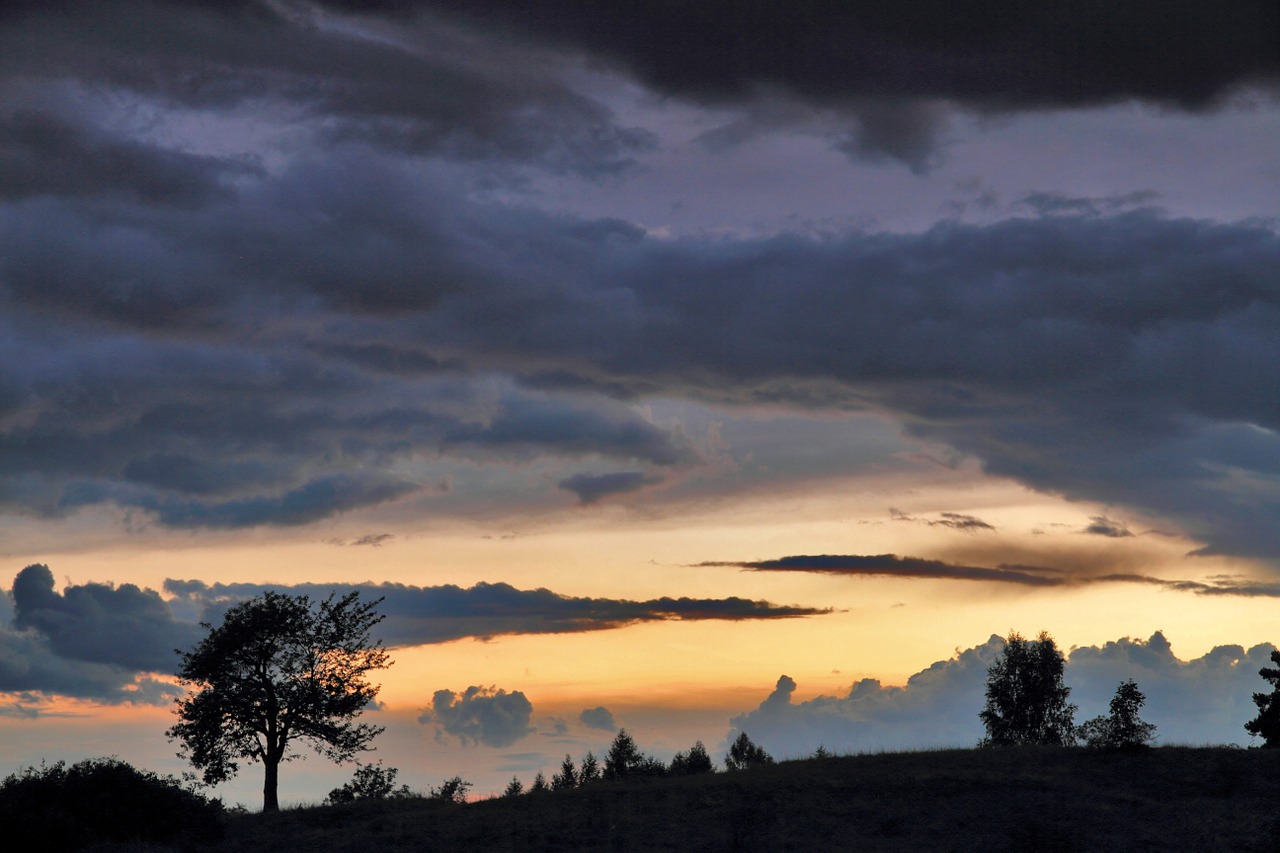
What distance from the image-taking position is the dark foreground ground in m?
48.8

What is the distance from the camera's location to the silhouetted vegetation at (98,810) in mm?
49062

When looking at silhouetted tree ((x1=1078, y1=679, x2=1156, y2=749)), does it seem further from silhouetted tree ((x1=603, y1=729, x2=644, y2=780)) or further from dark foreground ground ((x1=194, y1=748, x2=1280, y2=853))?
silhouetted tree ((x1=603, y1=729, x2=644, y2=780))

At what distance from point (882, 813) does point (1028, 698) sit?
55.0 meters

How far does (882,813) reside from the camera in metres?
53.3

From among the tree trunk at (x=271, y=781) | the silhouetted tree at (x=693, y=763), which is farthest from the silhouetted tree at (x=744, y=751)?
the tree trunk at (x=271, y=781)

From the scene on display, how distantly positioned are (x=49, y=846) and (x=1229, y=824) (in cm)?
4934

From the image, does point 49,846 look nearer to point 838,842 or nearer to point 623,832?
point 623,832

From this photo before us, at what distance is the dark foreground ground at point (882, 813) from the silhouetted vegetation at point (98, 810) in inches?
94.7

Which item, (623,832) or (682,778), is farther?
(682,778)

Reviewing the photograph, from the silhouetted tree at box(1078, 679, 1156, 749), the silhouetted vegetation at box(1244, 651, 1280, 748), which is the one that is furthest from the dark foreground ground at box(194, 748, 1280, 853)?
the silhouetted vegetation at box(1244, 651, 1280, 748)

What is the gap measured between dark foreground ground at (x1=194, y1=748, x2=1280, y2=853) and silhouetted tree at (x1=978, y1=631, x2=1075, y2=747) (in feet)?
140

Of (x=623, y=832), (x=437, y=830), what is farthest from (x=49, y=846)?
(x=623, y=832)

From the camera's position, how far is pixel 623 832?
52250 mm

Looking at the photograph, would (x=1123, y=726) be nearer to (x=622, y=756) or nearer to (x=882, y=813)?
(x=882, y=813)
